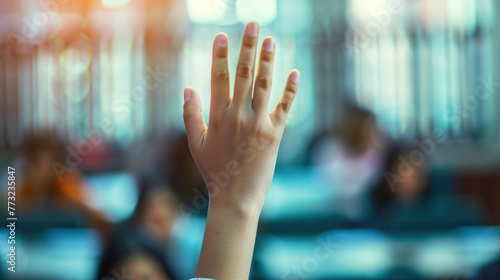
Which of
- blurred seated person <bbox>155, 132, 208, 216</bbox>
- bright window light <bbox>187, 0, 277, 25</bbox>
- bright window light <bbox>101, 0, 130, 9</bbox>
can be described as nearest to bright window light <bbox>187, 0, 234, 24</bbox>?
bright window light <bbox>187, 0, 277, 25</bbox>

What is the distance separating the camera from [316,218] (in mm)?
1896

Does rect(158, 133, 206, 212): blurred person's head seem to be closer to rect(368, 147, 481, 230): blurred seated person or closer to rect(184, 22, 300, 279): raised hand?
rect(368, 147, 481, 230): blurred seated person

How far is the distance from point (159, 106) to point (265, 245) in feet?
1.90

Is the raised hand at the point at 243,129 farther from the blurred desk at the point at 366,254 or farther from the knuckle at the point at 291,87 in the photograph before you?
the blurred desk at the point at 366,254

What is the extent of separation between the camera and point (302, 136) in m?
1.92

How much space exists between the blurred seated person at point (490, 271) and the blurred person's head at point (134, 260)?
908mm

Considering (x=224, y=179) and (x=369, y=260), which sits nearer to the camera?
(x=224, y=179)

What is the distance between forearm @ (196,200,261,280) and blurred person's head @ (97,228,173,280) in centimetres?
109

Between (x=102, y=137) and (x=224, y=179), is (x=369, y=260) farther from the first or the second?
(x=224, y=179)

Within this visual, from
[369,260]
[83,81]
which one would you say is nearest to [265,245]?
[369,260]

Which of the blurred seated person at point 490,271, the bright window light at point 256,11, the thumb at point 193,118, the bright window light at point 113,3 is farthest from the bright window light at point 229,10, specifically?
the thumb at point 193,118

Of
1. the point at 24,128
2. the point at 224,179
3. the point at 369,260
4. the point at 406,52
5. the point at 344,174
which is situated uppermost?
the point at 406,52

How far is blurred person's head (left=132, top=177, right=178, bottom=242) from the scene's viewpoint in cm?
171

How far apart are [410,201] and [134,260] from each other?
0.98 m
